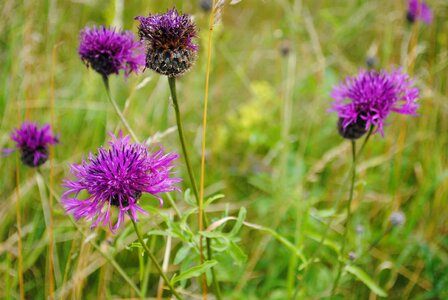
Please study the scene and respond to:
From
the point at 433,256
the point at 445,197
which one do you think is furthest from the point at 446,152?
the point at 433,256

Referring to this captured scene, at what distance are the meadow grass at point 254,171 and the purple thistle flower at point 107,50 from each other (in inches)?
4.4

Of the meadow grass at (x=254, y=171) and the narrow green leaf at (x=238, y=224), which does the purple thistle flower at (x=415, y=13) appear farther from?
the narrow green leaf at (x=238, y=224)

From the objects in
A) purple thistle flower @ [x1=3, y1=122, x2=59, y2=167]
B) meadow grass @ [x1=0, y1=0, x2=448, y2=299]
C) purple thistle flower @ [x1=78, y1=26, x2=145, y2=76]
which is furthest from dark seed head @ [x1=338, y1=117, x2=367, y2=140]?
purple thistle flower @ [x1=3, y1=122, x2=59, y2=167]

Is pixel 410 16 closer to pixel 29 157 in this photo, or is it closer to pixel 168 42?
pixel 168 42

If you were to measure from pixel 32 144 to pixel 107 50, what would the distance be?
0.50 meters

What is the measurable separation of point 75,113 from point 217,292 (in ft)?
6.47

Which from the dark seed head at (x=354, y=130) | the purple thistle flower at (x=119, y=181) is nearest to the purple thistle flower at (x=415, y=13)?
the dark seed head at (x=354, y=130)

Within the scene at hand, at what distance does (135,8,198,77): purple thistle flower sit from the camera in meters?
1.18

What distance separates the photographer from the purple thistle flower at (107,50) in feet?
5.18

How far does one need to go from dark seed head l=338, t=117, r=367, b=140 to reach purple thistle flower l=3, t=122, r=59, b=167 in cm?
113

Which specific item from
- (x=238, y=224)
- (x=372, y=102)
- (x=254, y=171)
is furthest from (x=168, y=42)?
(x=254, y=171)

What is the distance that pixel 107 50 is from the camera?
1582 mm

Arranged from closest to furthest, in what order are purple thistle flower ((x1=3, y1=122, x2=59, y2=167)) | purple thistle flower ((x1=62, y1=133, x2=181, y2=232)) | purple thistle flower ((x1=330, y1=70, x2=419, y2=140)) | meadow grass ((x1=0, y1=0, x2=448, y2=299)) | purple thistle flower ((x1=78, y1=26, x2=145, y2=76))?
1. purple thistle flower ((x1=62, y1=133, x2=181, y2=232))
2. purple thistle flower ((x1=330, y1=70, x2=419, y2=140))
3. purple thistle flower ((x1=78, y1=26, x2=145, y2=76))
4. purple thistle flower ((x1=3, y1=122, x2=59, y2=167))
5. meadow grass ((x1=0, y1=0, x2=448, y2=299))

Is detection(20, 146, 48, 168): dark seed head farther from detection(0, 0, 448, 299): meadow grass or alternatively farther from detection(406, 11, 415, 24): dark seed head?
detection(406, 11, 415, 24): dark seed head
